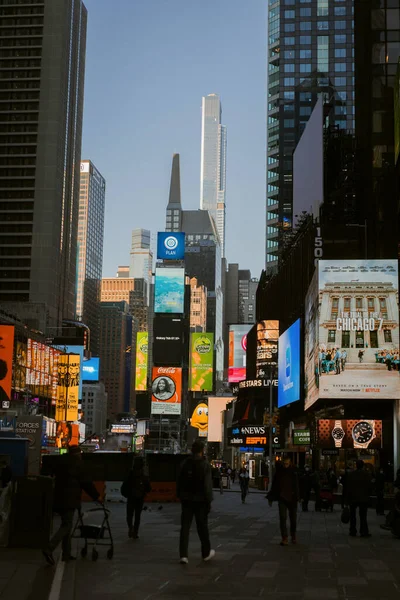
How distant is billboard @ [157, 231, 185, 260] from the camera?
151 meters

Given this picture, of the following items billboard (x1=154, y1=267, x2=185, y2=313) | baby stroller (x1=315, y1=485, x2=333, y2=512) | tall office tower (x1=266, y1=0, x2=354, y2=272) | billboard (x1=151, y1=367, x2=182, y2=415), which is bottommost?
baby stroller (x1=315, y1=485, x2=333, y2=512)

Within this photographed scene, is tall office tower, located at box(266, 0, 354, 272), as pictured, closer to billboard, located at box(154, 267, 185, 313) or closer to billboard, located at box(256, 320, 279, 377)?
billboard, located at box(154, 267, 185, 313)

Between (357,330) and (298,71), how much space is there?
108 metres

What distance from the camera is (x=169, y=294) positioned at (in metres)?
147

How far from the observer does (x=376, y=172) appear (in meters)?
58.4

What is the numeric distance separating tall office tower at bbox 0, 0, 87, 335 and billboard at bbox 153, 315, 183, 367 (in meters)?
16.5

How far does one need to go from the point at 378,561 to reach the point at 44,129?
425 ft

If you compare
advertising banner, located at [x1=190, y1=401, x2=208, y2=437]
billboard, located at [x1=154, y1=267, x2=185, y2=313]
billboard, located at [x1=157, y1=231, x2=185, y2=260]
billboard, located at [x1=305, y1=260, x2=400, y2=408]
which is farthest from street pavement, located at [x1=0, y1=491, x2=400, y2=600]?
advertising banner, located at [x1=190, y1=401, x2=208, y2=437]

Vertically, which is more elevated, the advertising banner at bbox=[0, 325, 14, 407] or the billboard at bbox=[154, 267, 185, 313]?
Answer: the billboard at bbox=[154, 267, 185, 313]

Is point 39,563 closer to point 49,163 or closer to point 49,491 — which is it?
point 49,491

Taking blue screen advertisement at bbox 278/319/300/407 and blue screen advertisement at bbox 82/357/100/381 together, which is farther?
blue screen advertisement at bbox 82/357/100/381

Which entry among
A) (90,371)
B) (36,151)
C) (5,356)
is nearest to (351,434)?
(5,356)

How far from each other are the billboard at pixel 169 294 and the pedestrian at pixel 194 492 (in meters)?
131

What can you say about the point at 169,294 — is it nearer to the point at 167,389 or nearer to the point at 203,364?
the point at 203,364
